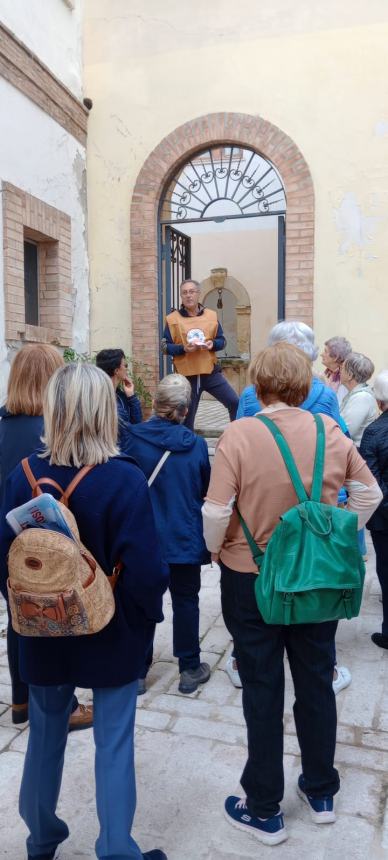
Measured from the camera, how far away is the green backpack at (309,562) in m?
2.18

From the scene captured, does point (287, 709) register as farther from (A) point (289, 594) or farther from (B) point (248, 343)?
(B) point (248, 343)

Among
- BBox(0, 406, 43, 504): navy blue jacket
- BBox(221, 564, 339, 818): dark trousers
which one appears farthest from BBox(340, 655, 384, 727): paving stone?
BBox(0, 406, 43, 504): navy blue jacket

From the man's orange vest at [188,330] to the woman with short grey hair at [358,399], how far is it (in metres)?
2.21

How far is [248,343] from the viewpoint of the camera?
68.9 ft

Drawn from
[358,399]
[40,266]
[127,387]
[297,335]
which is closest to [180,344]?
[127,387]

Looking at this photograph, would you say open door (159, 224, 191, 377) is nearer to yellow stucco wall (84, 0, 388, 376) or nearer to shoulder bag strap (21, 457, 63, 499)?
yellow stucco wall (84, 0, 388, 376)

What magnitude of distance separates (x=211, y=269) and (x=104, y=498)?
65.8ft

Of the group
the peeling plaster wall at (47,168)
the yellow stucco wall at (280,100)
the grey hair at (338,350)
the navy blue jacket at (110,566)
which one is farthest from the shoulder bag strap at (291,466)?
the yellow stucco wall at (280,100)

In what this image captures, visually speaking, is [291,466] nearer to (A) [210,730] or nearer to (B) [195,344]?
(A) [210,730]

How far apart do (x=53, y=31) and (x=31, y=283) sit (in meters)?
2.99

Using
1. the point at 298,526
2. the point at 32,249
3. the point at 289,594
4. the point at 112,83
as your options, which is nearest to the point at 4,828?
the point at 289,594

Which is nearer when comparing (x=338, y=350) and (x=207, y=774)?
(x=207, y=774)

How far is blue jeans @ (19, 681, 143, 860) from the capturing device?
203 cm

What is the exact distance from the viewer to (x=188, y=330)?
6551 mm
